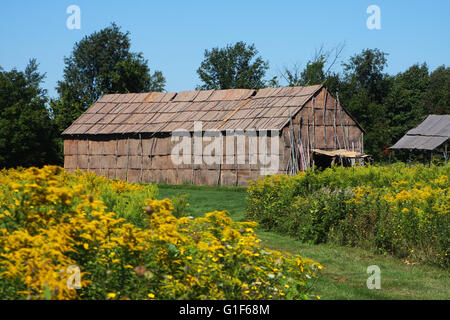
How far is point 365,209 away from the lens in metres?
11.3

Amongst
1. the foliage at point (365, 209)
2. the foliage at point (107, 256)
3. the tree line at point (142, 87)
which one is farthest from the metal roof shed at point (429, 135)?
the foliage at point (107, 256)

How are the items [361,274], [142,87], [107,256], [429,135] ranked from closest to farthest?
[107,256], [361,274], [429,135], [142,87]

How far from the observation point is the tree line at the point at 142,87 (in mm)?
45844

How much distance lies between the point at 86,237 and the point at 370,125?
2283 inches

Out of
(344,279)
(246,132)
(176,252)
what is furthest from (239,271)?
(246,132)

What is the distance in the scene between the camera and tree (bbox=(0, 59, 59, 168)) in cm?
4397

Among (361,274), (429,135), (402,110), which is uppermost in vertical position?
(402,110)

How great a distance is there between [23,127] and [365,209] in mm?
38349

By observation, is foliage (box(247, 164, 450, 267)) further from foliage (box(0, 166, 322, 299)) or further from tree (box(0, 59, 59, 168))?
tree (box(0, 59, 59, 168))

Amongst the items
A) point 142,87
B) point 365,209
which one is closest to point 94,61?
point 142,87

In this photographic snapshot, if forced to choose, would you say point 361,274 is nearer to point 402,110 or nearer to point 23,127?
point 23,127

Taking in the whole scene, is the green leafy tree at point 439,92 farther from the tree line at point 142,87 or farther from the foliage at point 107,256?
the foliage at point 107,256

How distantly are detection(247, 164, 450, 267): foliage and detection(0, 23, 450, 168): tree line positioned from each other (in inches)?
1280
